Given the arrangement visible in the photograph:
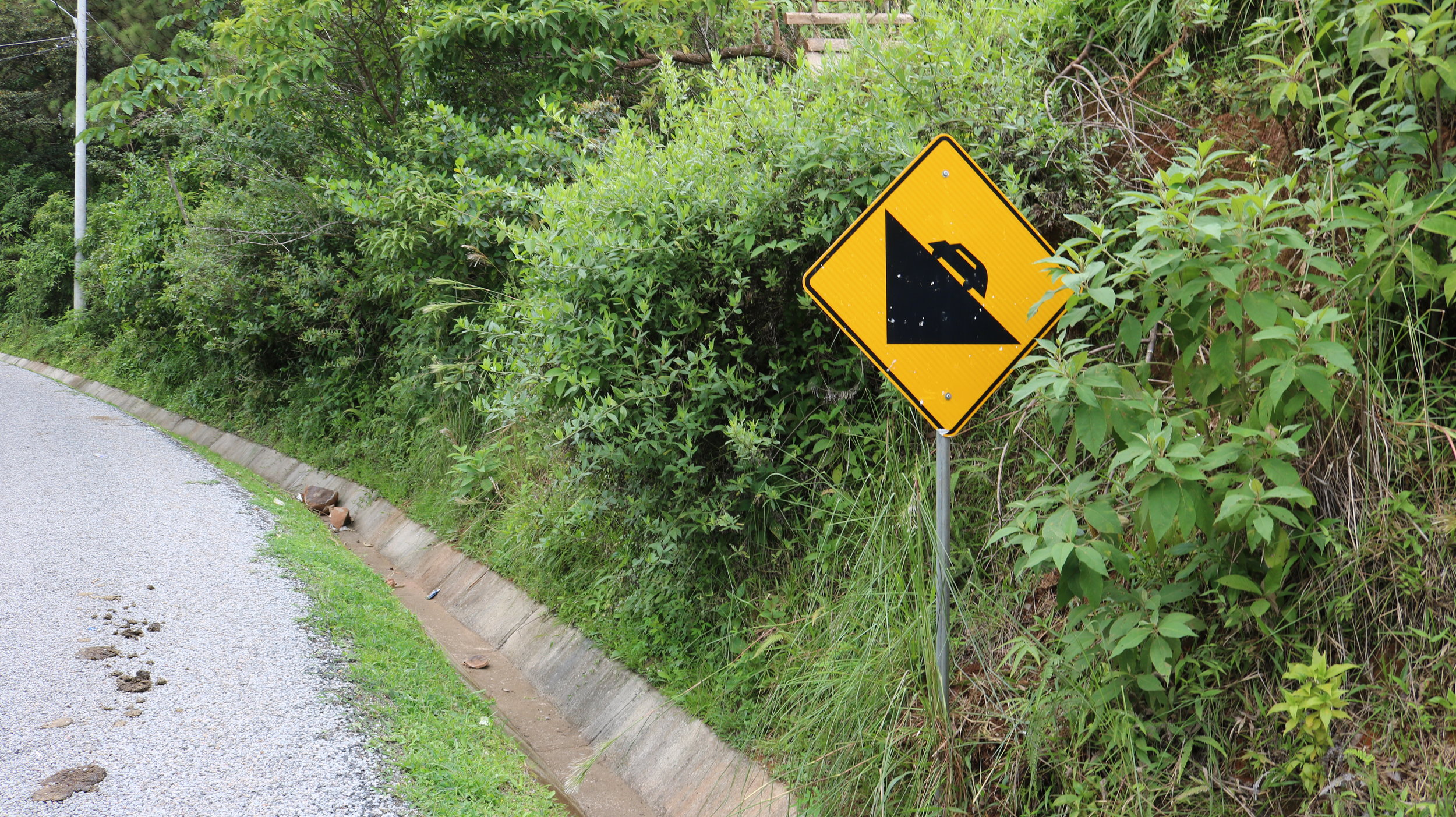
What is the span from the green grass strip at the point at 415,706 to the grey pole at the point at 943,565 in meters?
2.22

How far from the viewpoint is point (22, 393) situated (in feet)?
62.1

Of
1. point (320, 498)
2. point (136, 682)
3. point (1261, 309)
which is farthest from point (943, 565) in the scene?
point (320, 498)

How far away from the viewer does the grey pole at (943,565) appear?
3916 millimetres

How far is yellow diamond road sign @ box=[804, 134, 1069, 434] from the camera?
385 centimetres

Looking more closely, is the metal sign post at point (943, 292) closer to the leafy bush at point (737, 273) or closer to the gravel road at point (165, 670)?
the leafy bush at point (737, 273)

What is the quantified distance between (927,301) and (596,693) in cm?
394

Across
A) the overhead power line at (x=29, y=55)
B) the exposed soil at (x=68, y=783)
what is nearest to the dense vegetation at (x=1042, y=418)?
the exposed soil at (x=68, y=783)

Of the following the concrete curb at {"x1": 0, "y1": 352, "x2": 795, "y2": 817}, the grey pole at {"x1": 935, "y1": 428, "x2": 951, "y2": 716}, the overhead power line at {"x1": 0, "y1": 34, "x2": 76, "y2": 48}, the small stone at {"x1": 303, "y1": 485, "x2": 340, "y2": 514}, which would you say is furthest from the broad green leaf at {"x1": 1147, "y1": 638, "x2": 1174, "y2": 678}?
the overhead power line at {"x1": 0, "y1": 34, "x2": 76, "y2": 48}

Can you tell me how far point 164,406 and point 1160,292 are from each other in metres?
20.9

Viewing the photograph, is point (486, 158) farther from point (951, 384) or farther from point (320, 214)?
point (951, 384)

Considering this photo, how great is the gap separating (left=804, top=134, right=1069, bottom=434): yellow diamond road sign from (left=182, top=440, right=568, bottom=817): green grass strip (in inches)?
111

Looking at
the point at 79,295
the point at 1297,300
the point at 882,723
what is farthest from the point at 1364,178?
the point at 79,295

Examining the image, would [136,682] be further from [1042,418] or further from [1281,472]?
[1281,472]

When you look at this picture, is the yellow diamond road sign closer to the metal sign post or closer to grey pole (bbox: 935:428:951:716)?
the metal sign post
